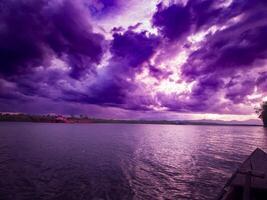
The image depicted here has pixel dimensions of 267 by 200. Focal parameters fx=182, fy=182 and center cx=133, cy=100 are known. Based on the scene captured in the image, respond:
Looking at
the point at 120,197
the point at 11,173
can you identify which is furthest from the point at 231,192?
the point at 11,173

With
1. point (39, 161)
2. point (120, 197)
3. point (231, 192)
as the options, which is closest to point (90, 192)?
point (120, 197)

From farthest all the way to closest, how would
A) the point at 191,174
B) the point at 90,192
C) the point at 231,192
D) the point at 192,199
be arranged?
the point at 191,174
the point at 90,192
the point at 192,199
the point at 231,192

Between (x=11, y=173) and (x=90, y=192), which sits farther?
(x=11, y=173)

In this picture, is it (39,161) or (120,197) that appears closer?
(120,197)

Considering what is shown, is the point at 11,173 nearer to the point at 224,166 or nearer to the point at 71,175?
the point at 71,175

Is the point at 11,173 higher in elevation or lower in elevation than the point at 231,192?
lower

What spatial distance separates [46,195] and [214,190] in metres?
16.3

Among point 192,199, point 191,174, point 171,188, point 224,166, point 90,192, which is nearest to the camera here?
point 192,199

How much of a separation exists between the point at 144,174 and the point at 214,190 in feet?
28.4

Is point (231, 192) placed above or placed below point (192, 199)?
above

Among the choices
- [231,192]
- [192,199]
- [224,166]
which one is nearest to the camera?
[231,192]

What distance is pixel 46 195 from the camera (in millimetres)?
16547

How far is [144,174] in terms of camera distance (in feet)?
78.5

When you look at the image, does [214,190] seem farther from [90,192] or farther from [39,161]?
[39,161]
